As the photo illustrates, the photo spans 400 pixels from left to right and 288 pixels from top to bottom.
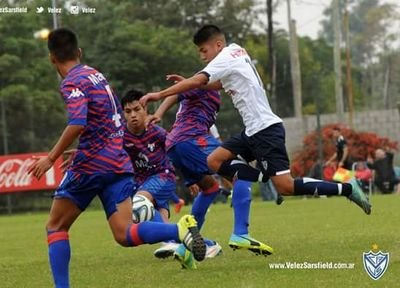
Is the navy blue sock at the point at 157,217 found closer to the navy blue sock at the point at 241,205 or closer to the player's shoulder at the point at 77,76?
the navy blue sock at the point at 241,205

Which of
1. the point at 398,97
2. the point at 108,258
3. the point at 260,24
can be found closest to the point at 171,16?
the point at 260,24

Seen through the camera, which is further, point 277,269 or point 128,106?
point 128,106

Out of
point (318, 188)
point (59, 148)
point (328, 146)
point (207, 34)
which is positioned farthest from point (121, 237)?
point (328, 146)

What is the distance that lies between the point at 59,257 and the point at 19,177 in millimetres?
18656

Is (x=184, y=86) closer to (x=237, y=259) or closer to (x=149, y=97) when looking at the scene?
(x=149, y=97)

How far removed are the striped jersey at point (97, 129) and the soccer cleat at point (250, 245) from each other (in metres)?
2.18

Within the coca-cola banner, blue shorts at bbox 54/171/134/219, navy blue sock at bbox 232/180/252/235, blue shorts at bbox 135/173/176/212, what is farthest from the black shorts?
the coca-cola banner

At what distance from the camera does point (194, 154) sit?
8977 millimetres

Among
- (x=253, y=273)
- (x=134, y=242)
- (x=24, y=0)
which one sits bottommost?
(x=253, y=273)

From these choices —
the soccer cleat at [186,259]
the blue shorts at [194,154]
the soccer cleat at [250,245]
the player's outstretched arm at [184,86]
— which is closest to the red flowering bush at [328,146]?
the blue shorts at [194,154]

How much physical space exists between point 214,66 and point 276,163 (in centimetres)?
99

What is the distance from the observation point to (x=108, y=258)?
29.6 feet

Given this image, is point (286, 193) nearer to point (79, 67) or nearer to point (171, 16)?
point (79, 67)

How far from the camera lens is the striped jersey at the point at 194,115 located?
29.5ft
